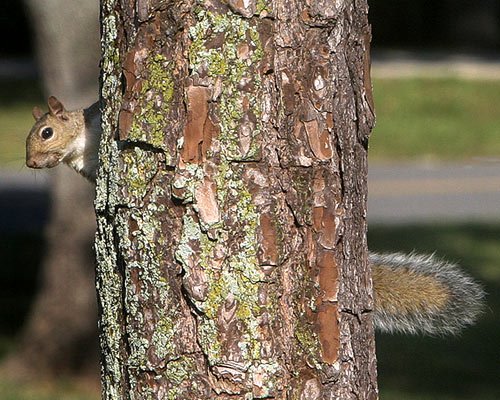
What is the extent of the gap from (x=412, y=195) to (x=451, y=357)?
4660 mm

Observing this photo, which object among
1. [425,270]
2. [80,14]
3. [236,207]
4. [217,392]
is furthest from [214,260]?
[80,14]

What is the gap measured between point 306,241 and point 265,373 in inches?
9.2

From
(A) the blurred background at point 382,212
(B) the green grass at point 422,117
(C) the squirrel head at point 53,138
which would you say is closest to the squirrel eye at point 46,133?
(C) the squirrel head at point 53,138

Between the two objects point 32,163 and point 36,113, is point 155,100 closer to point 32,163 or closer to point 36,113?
point 32,163

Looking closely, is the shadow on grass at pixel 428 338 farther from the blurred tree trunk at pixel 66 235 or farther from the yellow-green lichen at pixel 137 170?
the yellow-green lichen at pixel 137 170

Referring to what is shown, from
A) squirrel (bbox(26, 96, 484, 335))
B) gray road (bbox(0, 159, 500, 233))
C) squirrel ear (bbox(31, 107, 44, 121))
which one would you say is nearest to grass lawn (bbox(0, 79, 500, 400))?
squirrel ear (bbox(31, 107, 44, 121))

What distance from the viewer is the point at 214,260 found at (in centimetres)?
191

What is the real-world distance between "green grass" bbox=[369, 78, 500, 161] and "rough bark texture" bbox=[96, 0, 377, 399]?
420 inches

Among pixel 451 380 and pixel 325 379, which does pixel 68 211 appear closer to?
pixel 451 380

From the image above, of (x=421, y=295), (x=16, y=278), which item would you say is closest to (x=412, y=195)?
(x=16, y=278)

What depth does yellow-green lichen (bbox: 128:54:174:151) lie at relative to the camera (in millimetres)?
1895

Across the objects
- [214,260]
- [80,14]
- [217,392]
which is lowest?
[217,392]

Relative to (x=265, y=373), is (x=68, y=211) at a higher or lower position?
higher

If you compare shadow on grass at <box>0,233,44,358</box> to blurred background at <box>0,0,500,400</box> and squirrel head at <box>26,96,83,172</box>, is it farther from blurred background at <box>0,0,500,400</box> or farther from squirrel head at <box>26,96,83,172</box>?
squirrel head at <box>26,96,83,172</box>
